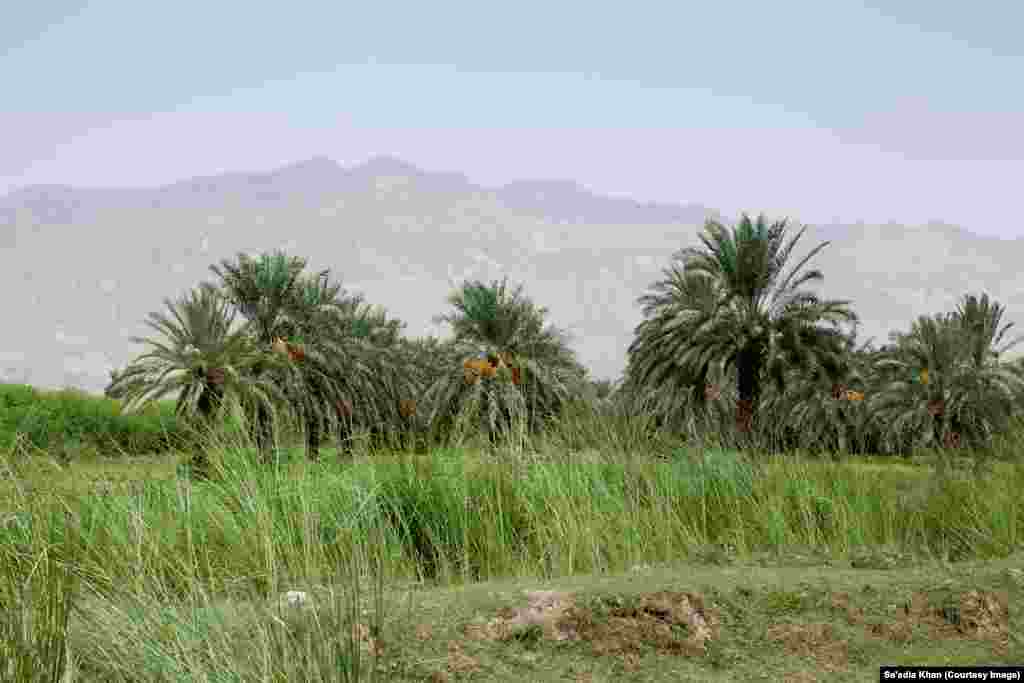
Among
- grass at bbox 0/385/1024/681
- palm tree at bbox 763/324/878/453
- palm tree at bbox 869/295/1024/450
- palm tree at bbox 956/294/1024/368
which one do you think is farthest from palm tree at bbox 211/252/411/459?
grass at bbox 0/385/1024/681

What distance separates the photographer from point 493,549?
22.5 ft

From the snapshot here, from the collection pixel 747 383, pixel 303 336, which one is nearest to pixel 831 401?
pixel 747 383

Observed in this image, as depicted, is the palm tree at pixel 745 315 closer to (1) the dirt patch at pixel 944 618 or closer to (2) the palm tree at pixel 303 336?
(2) the palm tree at pixel 303 336

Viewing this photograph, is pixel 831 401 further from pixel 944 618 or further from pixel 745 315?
pixel 944 618

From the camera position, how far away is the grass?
Result: 366 centimetres

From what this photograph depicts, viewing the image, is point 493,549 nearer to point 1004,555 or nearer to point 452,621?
point 452,621

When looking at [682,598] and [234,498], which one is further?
[234,498]

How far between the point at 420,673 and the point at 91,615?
4.27ft

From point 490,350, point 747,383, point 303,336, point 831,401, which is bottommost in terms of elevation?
point 831,401

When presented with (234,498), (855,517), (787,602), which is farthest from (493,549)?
(855,517)

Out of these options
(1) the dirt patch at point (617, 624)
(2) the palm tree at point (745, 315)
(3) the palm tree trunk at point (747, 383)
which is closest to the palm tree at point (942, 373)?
(3) the palm tree trunk at point (747, 383)

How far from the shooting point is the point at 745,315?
103 ft

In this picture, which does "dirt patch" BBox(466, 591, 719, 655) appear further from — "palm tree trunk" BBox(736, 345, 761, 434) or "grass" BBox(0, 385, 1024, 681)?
"palm tree trunk" BBox(736, 345, 761, 434)

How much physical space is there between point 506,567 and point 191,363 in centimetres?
2227
